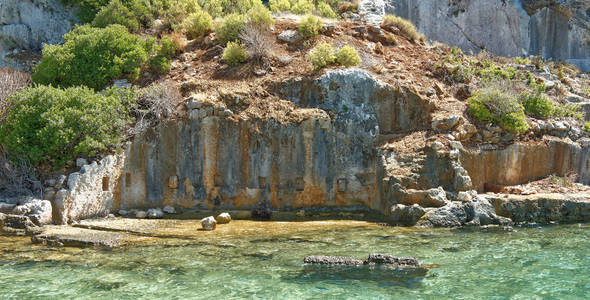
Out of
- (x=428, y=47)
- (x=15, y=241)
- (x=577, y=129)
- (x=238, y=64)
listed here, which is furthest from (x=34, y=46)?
→ (x=577, y=129)

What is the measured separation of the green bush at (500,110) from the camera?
634 inches

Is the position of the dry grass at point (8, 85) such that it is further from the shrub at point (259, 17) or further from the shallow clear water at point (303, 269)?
the shrub at point (259, 17)

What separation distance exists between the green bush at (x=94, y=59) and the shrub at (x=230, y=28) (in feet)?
7.43

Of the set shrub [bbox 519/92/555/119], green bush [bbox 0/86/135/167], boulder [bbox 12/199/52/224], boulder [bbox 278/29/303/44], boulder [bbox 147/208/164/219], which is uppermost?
boulder [bbox 278/29/303/44]

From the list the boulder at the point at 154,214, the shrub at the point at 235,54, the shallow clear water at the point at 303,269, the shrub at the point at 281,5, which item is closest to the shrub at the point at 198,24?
the shrub at the point at 235,54

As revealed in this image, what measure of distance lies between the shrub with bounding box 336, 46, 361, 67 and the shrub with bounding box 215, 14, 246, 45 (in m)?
3.69

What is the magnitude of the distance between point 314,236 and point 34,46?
51.1 ft

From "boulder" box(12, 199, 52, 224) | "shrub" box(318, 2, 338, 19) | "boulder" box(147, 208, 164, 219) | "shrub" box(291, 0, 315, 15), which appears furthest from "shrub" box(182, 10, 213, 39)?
"boulder" box(12, 199, 52, 224)

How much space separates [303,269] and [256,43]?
10.0m

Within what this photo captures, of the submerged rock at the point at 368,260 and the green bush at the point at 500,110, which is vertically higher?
the green bush at the point at 500,110

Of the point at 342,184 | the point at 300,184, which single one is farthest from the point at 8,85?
the point at 342,184

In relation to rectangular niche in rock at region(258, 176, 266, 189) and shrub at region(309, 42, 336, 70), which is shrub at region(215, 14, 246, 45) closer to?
shrub at region(309, 42, 336, 70)

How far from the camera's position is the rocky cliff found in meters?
23.3

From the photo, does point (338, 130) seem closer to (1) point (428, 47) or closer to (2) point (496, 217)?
(2) point (496, 217)
